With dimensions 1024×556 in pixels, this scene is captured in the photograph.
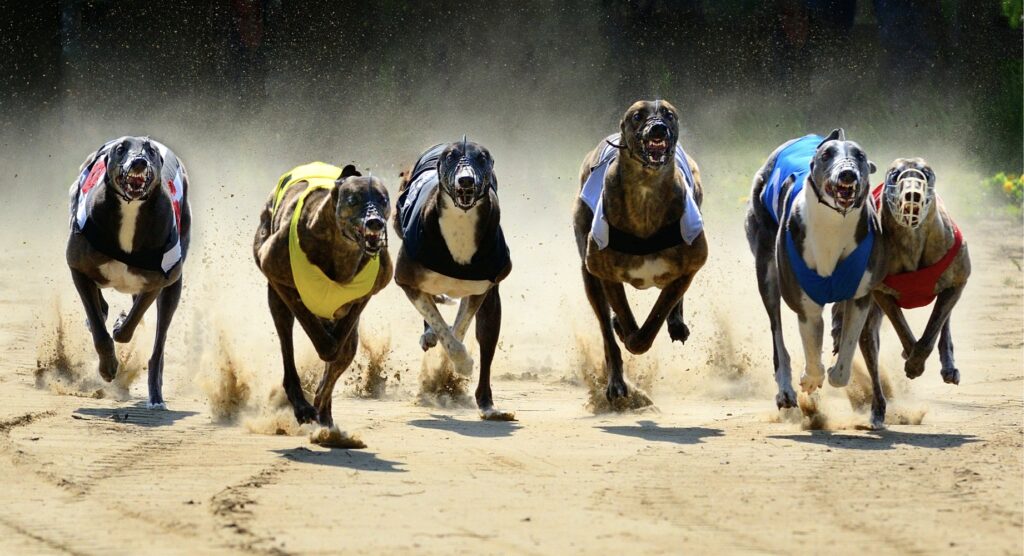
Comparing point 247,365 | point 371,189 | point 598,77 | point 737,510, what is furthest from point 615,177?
point 598,77

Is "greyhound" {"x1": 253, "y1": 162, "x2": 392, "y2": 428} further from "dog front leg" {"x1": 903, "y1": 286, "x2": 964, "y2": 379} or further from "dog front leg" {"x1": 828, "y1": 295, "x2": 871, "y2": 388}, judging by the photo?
"dog front leg" {"x1": 903, "y1": 286, "x2": 964, "y2": 379}

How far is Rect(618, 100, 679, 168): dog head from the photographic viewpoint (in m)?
8.07

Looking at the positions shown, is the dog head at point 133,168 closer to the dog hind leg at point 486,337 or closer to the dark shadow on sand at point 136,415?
the dark shadow on sand at point 136,415

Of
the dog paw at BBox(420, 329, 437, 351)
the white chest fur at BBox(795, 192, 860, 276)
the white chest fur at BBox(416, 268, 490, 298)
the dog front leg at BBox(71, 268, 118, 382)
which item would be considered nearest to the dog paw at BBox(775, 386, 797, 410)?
the white chest fur at BBox(795, 192, 860, 276)

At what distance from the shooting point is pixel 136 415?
857 centimetres

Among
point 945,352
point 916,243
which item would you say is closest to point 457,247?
point 916,243

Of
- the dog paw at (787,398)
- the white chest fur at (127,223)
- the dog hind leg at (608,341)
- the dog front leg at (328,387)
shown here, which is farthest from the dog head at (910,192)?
the white chest fur at (127,223)

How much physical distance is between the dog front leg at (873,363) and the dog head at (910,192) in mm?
465

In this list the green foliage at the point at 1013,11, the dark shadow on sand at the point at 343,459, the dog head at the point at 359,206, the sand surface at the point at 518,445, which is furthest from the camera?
the green foliage at the point at 1013,11

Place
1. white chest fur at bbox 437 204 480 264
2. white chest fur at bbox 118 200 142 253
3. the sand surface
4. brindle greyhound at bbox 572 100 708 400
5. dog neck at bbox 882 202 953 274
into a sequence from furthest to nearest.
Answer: white chest fur at bbox 118 200 142 253 → white chest fur at bbox 437 204 480 264 → brindle greyhound at bbox 572 100 708 400 → dog neck at bbox 882 202 953 274 → the sand surface

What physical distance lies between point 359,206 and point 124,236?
2072 mm

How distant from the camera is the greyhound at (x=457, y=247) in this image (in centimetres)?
825

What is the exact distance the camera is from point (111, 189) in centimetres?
869

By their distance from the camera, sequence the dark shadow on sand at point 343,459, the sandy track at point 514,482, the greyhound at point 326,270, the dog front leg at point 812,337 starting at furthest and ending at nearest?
the dog front leg at point 812,337
the greyhound at point 326,270
the dark shadow on sand at point 343,459
the sandy track at point 514,482
